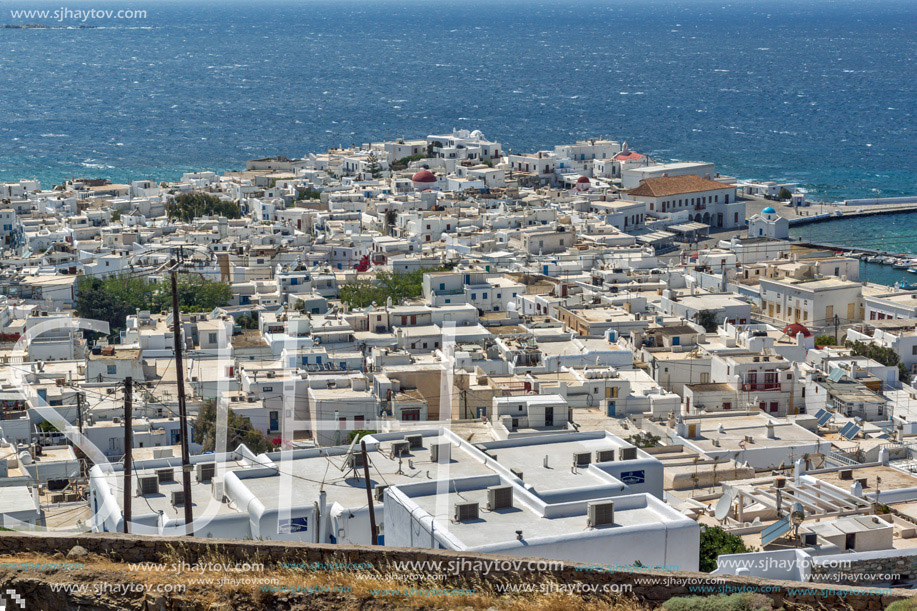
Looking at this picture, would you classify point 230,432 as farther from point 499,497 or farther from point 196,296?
point 196,296

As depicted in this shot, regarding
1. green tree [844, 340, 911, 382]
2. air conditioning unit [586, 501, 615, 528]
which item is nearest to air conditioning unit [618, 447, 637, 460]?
air conditioning unit [586, 501, 615, 528]

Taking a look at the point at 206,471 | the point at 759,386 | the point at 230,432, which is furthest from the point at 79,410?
the point at 759,386

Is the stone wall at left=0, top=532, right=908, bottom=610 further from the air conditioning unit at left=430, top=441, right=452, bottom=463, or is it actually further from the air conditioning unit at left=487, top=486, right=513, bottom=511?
the air conditioning unit at left=430, top=441, right=452, bottom=463

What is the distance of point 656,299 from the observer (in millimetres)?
30062

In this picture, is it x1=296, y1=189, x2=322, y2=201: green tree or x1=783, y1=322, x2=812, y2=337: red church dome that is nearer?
x1=783, y1=322, x2=812, y2=337: red church dome

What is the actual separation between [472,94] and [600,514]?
97.6 metres

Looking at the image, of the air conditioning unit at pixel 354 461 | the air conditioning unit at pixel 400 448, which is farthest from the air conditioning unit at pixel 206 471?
the air conditioning unit at pixel 400 448

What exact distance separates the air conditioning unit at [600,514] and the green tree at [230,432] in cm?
843

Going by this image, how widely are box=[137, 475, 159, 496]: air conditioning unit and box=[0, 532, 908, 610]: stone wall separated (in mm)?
4795

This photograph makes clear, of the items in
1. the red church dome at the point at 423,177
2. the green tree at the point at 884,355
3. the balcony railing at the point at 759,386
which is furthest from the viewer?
the red church dome at the point at 423,177

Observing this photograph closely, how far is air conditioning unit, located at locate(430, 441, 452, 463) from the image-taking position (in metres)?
12.3

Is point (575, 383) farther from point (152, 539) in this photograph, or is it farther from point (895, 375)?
point (152, 539)

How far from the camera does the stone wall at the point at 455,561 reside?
6.76 m

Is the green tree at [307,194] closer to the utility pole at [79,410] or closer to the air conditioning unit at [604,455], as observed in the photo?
the utility pole at [79,410]
